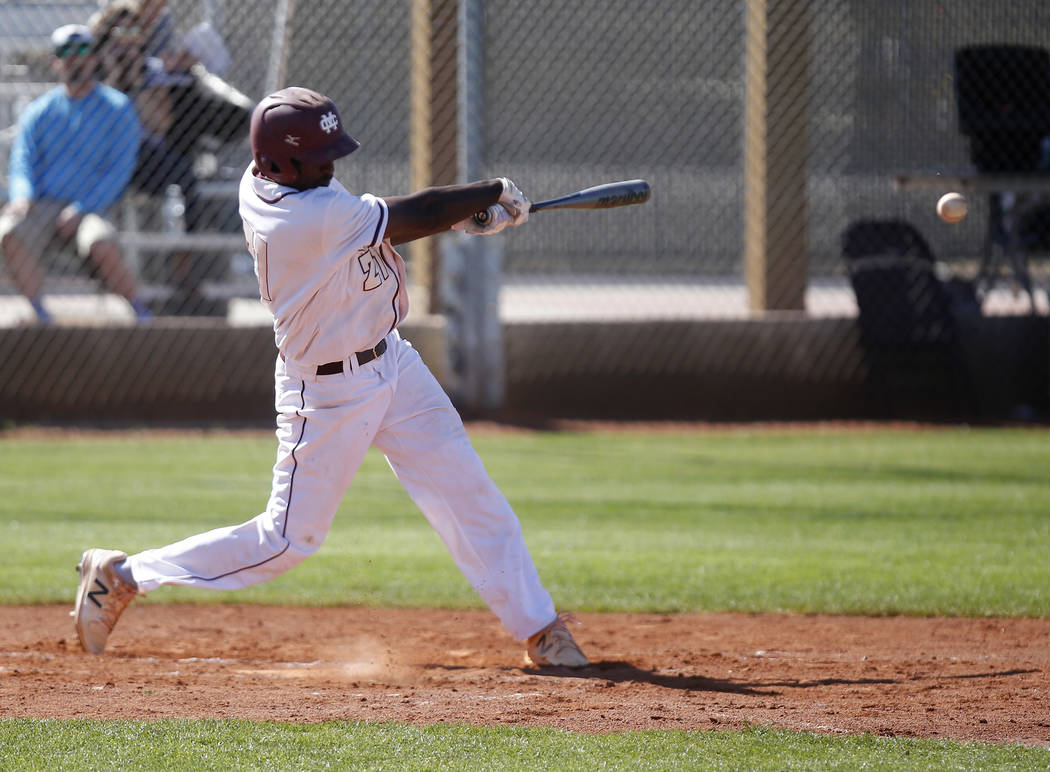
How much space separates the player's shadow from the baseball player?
0.17 feet

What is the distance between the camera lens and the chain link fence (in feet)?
29.7

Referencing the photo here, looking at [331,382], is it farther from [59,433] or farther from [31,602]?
[59,433]

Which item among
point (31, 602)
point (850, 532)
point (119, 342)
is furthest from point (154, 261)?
point (850, 532)

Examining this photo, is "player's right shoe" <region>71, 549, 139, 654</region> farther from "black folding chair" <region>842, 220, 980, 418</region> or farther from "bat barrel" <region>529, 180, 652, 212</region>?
"black folding chair" <region>842, 220, 980, 418</region>

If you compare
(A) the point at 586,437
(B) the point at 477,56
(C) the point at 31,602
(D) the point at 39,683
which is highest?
(B) the point at 477,56

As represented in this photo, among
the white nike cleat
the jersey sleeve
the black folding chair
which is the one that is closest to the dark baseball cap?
the black folding chair

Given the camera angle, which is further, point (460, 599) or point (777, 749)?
point (460, 599)

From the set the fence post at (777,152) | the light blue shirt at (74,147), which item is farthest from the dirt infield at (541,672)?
the fence post at (777,152)

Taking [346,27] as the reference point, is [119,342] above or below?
below

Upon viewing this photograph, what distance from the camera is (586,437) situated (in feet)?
28.2

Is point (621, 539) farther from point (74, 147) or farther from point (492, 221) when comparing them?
point (74, 147)

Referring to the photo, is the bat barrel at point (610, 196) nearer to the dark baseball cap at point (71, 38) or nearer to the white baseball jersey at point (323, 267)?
the white baseball jersey at point (323, 267)

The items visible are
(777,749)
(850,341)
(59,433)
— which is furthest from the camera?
(850,341)

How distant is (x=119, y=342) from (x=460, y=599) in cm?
437
